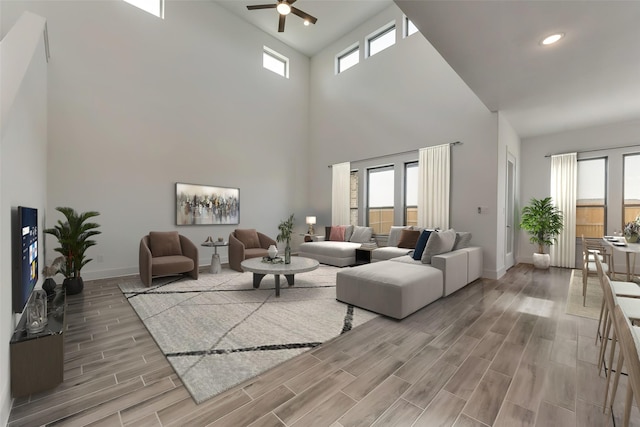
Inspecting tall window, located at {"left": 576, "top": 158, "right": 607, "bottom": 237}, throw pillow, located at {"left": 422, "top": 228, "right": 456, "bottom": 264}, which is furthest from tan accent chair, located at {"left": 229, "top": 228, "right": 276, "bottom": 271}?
tall window, located at {"left": 576, "top": 158, "right": 607, "bottom": 237}

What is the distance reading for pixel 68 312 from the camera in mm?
3148

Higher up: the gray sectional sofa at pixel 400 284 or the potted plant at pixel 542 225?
the potted plant at pixel 542 225

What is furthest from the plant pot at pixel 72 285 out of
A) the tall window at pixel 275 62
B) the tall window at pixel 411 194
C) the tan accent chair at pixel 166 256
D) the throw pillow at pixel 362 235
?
the tall window at pixel 275 62

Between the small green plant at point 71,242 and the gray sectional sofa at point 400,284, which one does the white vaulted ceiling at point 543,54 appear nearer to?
the gray sectional sofa at point 400,284

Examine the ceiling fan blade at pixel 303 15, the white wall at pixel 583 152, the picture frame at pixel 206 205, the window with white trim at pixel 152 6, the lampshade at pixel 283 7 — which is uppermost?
the window with white trim at pixel 152 6

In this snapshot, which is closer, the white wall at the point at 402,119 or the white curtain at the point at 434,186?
the white wall at the point at 402,119

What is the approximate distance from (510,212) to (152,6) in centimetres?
872

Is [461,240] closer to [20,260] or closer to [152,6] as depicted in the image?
[20,260]

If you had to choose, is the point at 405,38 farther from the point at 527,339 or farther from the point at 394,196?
the point at 527,339

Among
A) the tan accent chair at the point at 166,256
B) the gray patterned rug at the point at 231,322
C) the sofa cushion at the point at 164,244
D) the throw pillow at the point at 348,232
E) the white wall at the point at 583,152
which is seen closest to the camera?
the gray patterned rug at the point at 231,322

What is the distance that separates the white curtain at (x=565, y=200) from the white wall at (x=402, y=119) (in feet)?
7.72

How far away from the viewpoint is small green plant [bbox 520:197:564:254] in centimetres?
565

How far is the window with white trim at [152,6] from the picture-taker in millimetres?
5359

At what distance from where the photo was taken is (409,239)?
5527 mm
